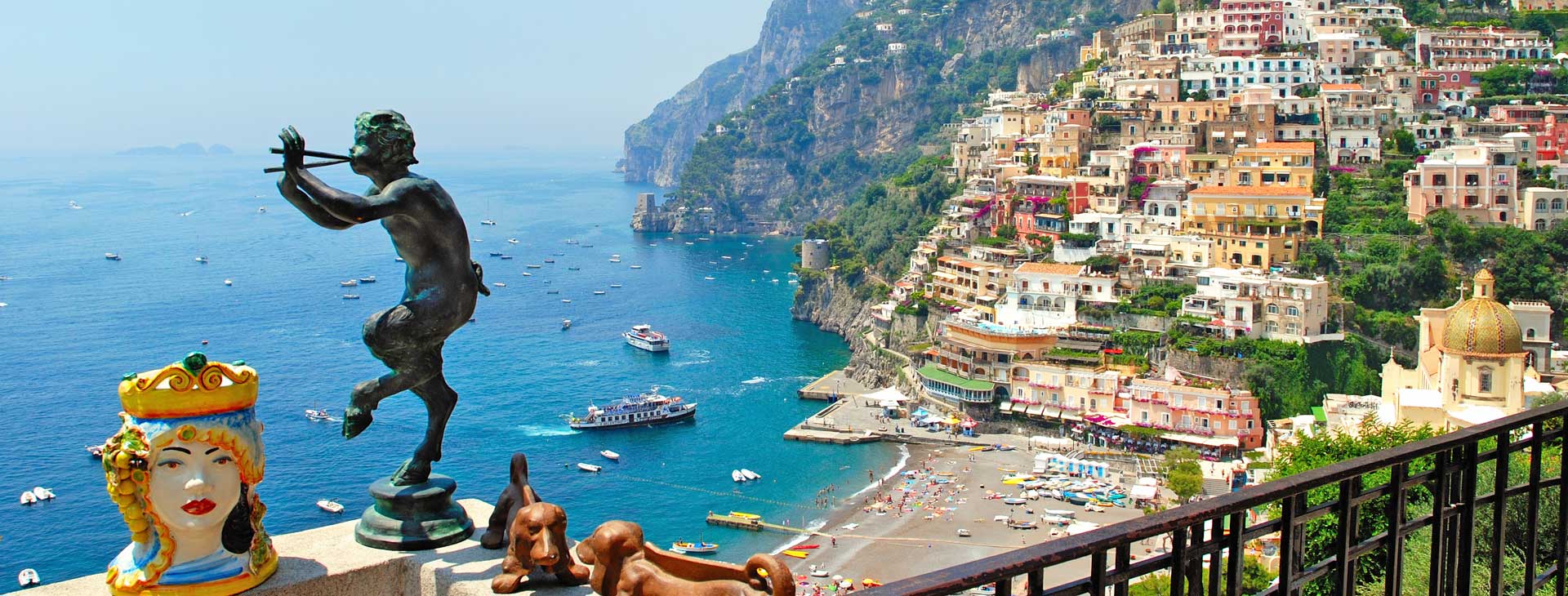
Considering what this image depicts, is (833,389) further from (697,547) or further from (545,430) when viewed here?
(697,547)

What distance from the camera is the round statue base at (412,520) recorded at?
13.1ft

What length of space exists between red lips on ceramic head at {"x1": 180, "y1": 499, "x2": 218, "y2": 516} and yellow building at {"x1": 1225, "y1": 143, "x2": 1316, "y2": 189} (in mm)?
36270

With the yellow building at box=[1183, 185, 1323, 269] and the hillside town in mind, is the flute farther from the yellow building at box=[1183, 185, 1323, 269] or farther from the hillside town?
the yellow building at box=[1183, 185, 1323, 269]

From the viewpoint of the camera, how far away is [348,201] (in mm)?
3693

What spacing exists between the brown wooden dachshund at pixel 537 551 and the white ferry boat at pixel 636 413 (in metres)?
30.3

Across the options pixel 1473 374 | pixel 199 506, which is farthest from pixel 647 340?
pixel 199 506

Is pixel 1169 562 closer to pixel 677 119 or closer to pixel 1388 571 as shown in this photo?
pixel 1388 571

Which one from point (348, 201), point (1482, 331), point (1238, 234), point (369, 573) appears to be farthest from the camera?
point (1238, 234)

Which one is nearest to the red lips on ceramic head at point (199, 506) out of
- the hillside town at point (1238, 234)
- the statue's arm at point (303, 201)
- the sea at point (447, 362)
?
the statue's arm at point (303, 201)

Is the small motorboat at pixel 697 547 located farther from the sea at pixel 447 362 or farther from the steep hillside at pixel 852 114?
the steep hillside at pixel 852 114

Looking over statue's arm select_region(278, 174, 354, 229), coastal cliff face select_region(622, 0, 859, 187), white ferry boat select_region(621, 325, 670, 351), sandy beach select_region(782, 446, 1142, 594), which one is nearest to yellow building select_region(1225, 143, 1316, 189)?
sandy beach select_region(782, 446, 1142, 594)

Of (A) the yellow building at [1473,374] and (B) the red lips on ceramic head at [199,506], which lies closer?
(B) the red lips on ceramic head at [199,506]

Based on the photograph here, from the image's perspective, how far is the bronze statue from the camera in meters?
3.00

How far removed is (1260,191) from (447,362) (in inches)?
914
